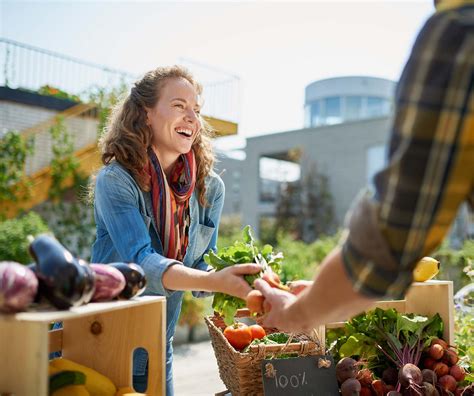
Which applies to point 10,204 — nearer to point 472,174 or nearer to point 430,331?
point 430,331

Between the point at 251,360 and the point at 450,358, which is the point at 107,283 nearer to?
the point at 251,360

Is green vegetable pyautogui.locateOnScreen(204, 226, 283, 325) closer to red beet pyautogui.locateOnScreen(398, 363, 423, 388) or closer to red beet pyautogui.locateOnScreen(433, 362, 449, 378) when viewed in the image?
red beet pyautogui.locateOnScreen(398, 363, 423, 388)

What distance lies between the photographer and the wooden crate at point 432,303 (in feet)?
7.91

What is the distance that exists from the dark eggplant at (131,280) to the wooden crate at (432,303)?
49.2 inches

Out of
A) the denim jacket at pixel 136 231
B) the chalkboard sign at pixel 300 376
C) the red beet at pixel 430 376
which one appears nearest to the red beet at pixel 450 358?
the red beet at pixel 430 376

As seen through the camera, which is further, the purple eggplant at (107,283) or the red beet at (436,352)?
the red beet at (436,352)

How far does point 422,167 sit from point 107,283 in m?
0.86

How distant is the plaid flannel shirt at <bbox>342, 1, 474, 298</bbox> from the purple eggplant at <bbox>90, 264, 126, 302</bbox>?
27.8 inches

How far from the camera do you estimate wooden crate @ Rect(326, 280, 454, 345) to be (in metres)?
2.41

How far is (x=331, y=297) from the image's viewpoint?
106 centimetres

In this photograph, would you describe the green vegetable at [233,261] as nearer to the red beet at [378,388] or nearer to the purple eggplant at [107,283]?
the purple eggplant at [107,283]

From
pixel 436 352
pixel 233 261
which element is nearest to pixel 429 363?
pixel 436 352

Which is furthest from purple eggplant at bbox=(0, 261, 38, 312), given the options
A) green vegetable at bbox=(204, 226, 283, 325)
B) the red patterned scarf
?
the red patterned scarf

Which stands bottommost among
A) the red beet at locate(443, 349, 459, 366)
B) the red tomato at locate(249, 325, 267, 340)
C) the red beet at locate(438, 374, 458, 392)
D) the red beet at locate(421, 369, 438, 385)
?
the red beet at locate(438, 374, 458, 392)
